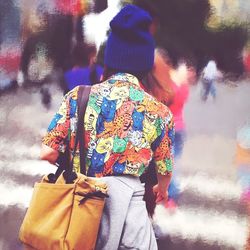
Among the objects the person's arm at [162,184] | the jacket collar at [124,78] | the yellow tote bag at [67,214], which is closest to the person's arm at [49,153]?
the yellow tote bag at [67,214]

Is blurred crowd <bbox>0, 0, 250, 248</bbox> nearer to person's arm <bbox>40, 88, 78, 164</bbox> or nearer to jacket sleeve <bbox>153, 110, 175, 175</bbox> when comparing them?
jacket sleeve <bbox>153, 110, 175, 175</bbox>

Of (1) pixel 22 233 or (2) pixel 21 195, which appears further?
(2) pixel 21 195

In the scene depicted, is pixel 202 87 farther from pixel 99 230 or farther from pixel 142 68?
pixel 99 230

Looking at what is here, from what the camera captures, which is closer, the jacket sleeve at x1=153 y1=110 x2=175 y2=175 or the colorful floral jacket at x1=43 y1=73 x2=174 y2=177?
the colorful floral jacket at x1=43 y1=73 x2=174 y2=177

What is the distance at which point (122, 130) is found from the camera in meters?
2.96

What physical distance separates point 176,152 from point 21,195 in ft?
3.56

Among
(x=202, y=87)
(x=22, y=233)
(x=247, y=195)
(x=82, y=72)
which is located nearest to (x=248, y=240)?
(x=247, y=195)

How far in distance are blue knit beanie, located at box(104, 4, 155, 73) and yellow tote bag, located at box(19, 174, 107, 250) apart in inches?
23.1

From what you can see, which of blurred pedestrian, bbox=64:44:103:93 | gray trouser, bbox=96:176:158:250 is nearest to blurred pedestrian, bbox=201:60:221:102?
blurred pedestrian, bbox=64:44:103:93

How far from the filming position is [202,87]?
405cm

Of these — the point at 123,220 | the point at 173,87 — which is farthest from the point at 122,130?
the point at 173,87

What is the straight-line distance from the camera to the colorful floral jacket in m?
2.96

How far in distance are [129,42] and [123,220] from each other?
81 centimetres

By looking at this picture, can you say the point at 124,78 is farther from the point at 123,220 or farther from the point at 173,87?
the point at 173,87
